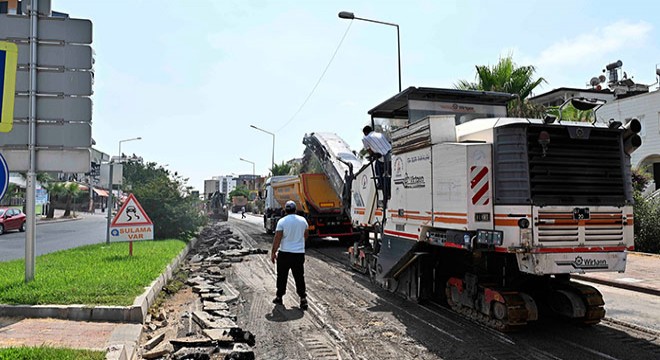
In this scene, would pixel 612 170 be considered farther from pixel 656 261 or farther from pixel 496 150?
pixel 656 261

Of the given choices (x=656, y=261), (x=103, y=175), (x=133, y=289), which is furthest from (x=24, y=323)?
(x=656, y=261)

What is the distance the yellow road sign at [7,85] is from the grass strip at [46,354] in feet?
7.46

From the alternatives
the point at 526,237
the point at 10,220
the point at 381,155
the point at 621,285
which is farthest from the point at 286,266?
the point at 10,220

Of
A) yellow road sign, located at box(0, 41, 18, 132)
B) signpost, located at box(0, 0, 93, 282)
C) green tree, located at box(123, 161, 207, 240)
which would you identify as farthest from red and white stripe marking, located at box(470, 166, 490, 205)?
green tree, located at box(123, 161, 207, 240)

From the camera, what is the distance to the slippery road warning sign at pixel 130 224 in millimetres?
10922

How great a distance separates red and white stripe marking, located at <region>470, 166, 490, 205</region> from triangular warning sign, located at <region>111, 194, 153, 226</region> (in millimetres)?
7942

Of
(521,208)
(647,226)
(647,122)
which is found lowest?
(647,226)

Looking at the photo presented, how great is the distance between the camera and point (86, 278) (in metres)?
8.38

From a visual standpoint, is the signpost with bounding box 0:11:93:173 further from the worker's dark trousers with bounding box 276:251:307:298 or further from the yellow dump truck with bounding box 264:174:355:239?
the yellow dump truck with bounding box 264:174:355:239

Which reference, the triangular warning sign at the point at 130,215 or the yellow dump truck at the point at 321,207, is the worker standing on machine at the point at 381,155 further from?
the yellow dump truck at the point at 321,207

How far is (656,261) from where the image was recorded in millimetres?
12734

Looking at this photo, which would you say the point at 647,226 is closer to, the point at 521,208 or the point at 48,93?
the point at 521,208

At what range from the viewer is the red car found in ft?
87.6

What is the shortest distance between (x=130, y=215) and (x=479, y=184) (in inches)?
323
